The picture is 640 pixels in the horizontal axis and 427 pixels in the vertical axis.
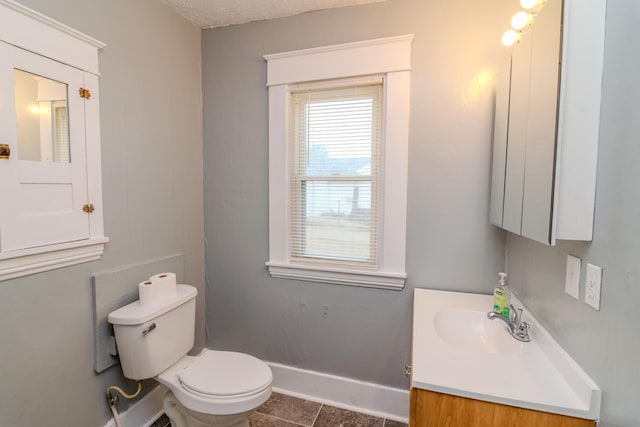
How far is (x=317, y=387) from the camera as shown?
1.95m

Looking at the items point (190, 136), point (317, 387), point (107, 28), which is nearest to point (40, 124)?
point (107, 28)

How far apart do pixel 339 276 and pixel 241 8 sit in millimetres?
1714

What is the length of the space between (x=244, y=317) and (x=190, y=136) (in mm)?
1285

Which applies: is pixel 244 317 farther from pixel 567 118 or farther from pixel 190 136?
pixel 567 118

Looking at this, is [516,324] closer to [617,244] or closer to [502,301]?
[502,301]

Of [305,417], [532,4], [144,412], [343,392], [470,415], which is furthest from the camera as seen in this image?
[343,392]

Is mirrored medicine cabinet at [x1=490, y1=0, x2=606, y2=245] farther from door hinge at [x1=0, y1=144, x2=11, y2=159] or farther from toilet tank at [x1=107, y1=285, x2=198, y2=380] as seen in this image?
door hinge at [x1=0, y1=144, x2=11, y2=159]

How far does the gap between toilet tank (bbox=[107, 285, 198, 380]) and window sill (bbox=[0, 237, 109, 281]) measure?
0.31 metres

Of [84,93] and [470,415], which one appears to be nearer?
[470,415]

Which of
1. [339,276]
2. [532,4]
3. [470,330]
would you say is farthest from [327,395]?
[532,4]

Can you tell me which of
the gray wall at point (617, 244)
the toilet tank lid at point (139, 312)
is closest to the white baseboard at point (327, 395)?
the toilet tank lid at point (139, 312)

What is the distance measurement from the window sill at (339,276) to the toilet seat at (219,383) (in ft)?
1.83

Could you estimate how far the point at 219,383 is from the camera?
1.40m

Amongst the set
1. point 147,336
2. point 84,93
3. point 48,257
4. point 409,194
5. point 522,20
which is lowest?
point 147,336
